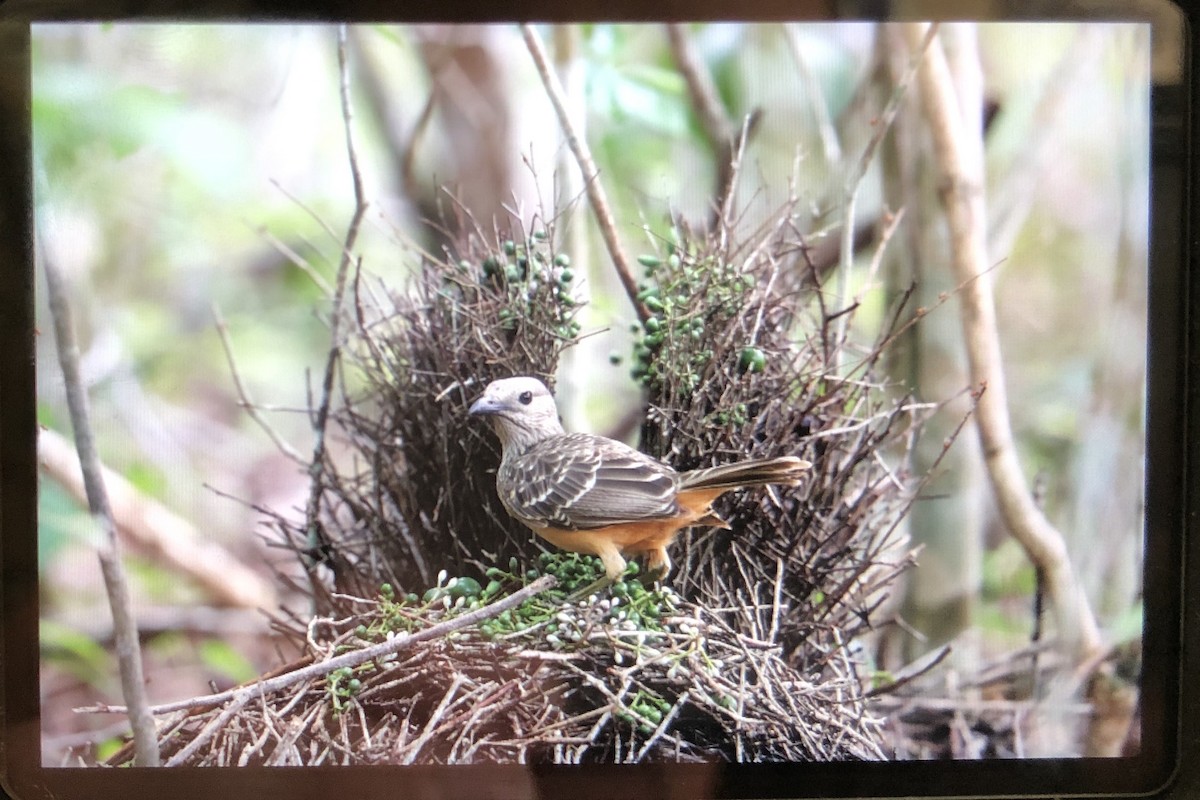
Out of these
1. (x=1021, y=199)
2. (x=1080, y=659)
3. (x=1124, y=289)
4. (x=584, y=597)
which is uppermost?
(x=1021, y=199)

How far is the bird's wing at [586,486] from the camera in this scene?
841 millimetres

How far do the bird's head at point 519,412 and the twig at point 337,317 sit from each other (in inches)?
7.3

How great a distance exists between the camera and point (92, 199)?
88 centimetres

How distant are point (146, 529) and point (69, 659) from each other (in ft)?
0.52

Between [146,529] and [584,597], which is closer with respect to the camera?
[584,597]

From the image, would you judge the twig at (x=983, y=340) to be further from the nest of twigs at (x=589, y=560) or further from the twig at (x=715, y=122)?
the twig at (x=715, y=122)

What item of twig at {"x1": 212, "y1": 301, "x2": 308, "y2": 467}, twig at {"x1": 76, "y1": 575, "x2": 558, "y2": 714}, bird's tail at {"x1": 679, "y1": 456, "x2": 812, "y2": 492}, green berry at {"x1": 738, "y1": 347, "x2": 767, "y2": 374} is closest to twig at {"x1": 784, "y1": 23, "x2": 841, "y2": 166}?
green berry at {"x1": 738, "y1": 347, "x2": 767, "y2": 374}

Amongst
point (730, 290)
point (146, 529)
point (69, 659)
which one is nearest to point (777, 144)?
point (730, 290)

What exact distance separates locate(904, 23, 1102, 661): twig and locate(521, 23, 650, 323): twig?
37 cm

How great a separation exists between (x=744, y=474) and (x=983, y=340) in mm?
342

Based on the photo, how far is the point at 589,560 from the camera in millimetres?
870

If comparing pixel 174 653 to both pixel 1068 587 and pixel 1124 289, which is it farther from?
pixel 1124 289

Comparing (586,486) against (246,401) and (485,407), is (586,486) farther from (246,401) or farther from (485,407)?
(246,401)

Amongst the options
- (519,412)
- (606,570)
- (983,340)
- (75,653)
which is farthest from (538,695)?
(983,340)
